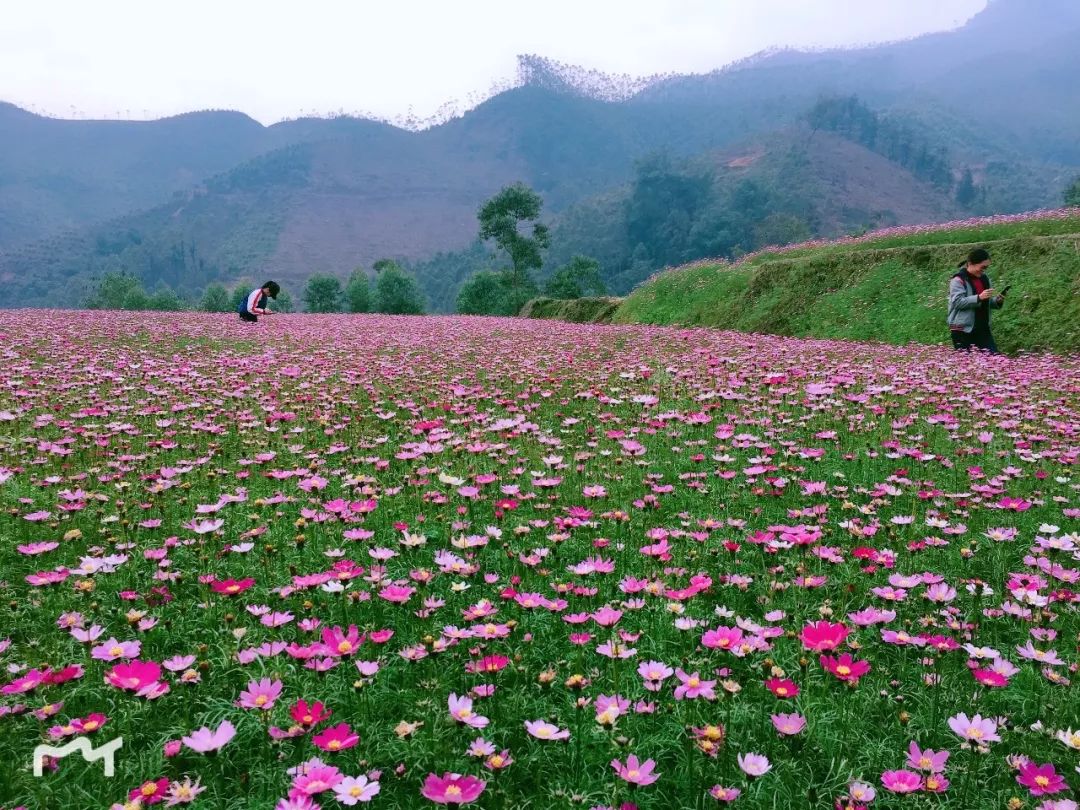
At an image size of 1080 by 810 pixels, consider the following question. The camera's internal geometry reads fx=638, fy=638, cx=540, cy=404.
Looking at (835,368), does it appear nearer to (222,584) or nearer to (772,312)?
(222,584)

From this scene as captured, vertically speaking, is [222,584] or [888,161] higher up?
[888,161]

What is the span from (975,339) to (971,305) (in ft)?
3.57

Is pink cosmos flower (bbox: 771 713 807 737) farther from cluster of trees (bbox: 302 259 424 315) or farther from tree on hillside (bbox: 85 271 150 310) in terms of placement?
tree on hillside (bbox: 85 271 150 310)

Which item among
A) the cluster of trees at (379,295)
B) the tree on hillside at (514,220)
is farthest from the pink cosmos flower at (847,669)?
the tree on hillside at (514,220)

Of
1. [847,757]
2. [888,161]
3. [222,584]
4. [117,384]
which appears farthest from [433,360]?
[888,161]

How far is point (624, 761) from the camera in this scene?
1882 mm

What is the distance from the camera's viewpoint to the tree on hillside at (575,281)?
60222 mm

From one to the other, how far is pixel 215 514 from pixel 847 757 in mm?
3363

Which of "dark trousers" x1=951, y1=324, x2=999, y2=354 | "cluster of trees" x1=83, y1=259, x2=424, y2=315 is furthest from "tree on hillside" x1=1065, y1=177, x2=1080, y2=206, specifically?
"dark trousers" x1=951, y1=324, x2=999, y2=354

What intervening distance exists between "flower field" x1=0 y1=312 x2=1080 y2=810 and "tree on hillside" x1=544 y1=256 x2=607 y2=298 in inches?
2062

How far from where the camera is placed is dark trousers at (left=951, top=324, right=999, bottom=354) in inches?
427

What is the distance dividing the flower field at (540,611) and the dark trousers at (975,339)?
507cm

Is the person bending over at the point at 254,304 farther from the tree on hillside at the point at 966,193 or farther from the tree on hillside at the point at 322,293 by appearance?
the tree on hillside at the point at 966,193

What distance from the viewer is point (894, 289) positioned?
16.3 m
